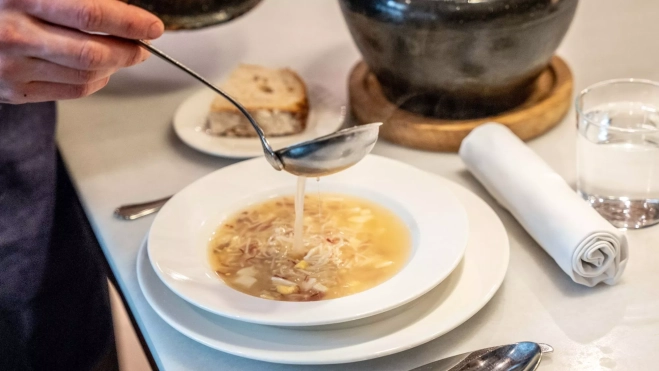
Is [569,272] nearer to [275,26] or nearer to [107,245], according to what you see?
[107,245]

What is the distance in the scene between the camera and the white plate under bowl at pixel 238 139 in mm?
1124

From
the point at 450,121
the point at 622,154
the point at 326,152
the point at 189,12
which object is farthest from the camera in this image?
the point at 189,12

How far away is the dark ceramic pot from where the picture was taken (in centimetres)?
133

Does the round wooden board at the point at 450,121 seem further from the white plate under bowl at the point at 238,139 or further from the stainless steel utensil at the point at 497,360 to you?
the stainless steel utensil at the point at 497,360

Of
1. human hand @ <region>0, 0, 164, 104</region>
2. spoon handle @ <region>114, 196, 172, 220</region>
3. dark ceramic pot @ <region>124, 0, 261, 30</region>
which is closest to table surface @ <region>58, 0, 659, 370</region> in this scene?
spoon handle @ <region>114, 196, 172, 220</region>

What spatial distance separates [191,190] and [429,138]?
0.42m

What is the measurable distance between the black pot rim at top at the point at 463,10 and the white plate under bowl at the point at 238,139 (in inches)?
9.6

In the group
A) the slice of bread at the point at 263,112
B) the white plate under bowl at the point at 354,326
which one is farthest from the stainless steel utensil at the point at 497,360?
the slice of bread at the point at 263,112

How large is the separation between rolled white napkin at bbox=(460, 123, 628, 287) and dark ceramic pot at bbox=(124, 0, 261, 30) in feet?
2.04

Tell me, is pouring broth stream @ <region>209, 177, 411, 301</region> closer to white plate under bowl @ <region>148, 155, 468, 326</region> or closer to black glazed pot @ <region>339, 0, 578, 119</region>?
white plate under bowl @ <region>148, 155, 468, 326</region>

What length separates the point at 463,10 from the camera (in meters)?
0.98

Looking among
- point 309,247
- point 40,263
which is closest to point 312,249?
point 309,247

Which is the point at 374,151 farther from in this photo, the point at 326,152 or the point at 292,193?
the point at 326,152

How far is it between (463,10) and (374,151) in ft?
0.96
